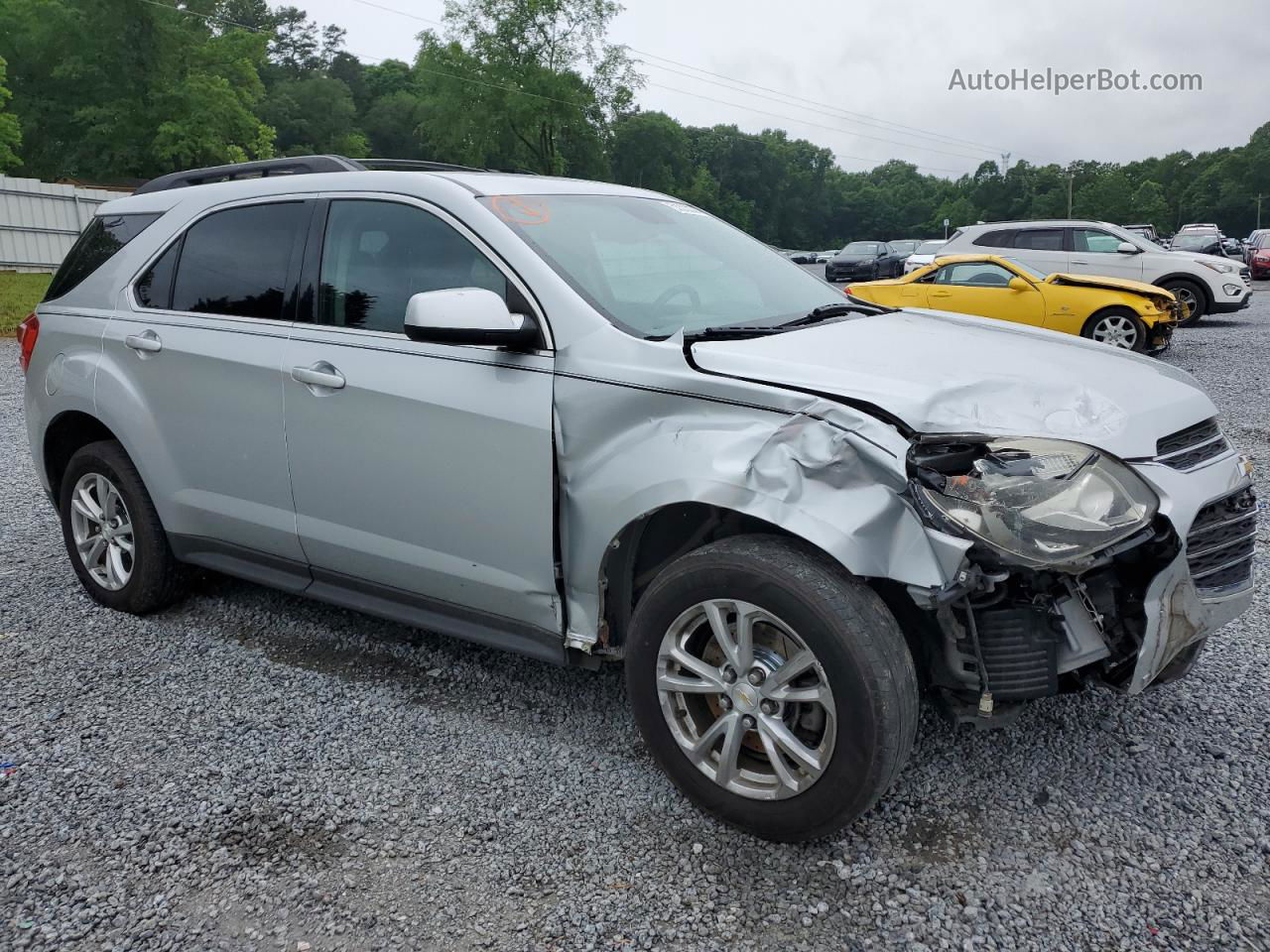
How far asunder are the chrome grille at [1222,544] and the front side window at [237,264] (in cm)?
304

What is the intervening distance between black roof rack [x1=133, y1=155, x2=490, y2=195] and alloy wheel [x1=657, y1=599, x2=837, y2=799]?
6.57ft

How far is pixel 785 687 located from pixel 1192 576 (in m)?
1.08

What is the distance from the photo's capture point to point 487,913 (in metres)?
2.47

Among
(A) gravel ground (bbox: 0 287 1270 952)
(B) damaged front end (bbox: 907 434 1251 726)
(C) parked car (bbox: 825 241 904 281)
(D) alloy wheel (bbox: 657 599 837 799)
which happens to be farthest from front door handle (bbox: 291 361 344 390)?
(C) parked car (bbox: 825 241 904 281)

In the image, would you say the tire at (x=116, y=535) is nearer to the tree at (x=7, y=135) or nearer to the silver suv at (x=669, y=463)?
the silver suv at (x=669, y=463)

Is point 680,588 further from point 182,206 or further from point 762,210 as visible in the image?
point 762,210

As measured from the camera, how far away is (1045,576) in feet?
8.32

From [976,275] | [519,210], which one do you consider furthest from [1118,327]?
[519,210]

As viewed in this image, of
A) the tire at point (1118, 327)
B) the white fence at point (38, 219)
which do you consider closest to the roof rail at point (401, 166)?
the tire at point (1118, 327)

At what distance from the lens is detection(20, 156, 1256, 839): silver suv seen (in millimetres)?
2477

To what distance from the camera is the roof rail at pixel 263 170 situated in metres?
3.87

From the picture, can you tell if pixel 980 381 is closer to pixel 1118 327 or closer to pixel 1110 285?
pixel 1118 327

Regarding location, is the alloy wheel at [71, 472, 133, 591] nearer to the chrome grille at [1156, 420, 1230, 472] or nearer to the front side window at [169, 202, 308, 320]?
the front side window at [169, 202, 308, 320]

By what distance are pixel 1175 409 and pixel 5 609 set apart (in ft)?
15.6
